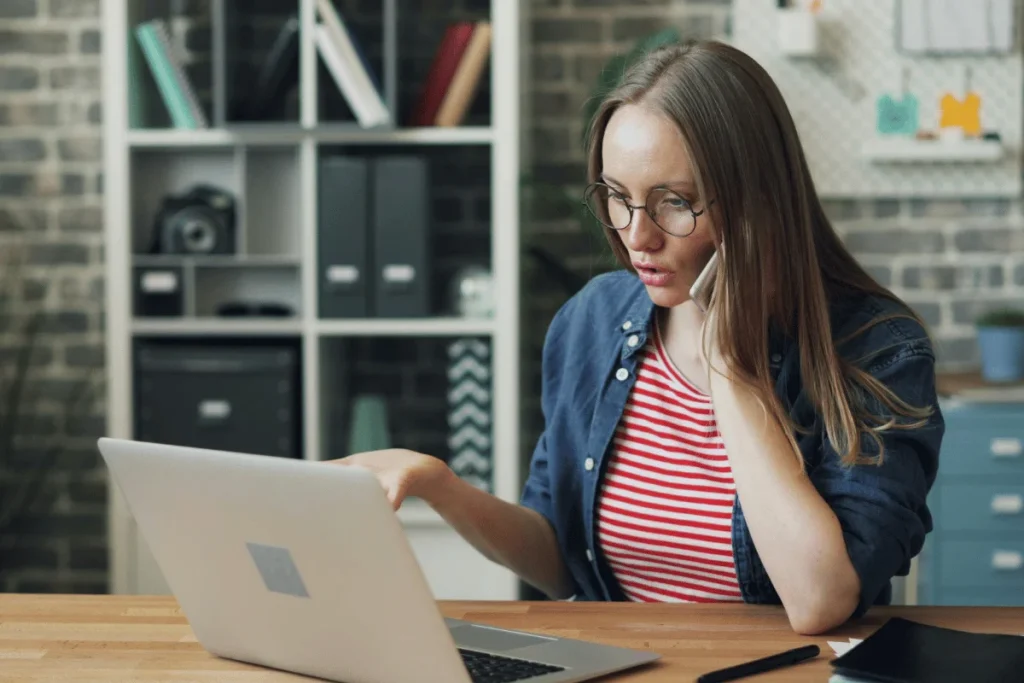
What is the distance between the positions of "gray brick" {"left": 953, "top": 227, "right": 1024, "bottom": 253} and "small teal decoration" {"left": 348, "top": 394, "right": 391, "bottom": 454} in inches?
63.8

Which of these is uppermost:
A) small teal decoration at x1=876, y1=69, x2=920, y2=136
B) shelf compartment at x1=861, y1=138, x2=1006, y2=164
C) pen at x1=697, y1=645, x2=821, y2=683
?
small teal decoration at x1=876, y1=69, x2=920, y2=136

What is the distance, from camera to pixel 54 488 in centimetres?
377

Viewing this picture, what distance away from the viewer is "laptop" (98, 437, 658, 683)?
3.77 ft

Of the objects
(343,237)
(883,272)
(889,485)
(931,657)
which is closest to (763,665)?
(931,657)

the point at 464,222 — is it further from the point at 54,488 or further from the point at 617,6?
the point at 54,488

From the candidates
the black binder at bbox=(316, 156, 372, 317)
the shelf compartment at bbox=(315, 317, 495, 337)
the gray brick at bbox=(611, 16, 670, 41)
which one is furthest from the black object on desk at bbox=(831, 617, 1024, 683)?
the gray brick at bbox=(611, 16, 670, 41)

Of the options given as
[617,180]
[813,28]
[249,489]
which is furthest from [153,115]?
[249,489]

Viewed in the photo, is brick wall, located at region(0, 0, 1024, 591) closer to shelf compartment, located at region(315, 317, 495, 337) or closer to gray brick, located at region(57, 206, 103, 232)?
gray brick, located at region(57, 206, 103, 232)

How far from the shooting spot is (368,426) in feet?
11.3

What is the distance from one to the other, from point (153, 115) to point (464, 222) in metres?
0.85

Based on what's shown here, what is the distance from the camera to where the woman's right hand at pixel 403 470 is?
1.43 m

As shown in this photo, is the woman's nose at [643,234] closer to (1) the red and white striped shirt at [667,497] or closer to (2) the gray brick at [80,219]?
(1) the red and white striped shirt at [667,497]

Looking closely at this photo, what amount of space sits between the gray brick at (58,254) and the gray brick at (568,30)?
1392 mm

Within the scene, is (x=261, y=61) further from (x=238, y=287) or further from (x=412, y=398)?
(x=412, y=398)
